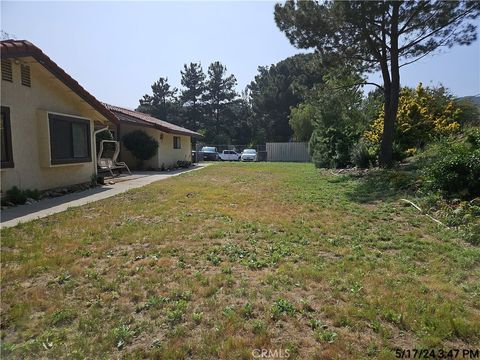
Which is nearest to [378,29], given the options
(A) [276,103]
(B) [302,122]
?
(B) [302,122]

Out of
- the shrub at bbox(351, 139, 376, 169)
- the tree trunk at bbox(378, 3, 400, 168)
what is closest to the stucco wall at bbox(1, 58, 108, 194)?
the tree trunk at bbox(378, 3, 400, 168)

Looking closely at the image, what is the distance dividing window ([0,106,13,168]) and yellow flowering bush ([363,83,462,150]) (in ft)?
45.9

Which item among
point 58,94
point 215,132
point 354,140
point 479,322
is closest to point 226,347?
point 479,322

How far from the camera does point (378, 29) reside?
11.7 m

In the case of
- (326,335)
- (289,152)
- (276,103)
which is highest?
(276,103)

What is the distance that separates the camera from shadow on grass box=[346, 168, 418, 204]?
8498mm

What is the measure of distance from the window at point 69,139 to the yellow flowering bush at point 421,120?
1229 cm

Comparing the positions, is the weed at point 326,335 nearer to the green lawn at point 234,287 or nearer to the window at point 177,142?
the green lawn at point 234,287

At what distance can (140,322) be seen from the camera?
9.32 ft

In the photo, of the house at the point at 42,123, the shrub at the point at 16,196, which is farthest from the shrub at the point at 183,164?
the shrub at the point at 16,196

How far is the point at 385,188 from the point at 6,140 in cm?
963

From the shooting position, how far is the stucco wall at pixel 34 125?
7836 mm

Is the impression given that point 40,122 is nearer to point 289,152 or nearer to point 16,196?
point 16,196

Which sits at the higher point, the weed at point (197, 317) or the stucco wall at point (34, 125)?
the stucco wall at point (34, 125)
